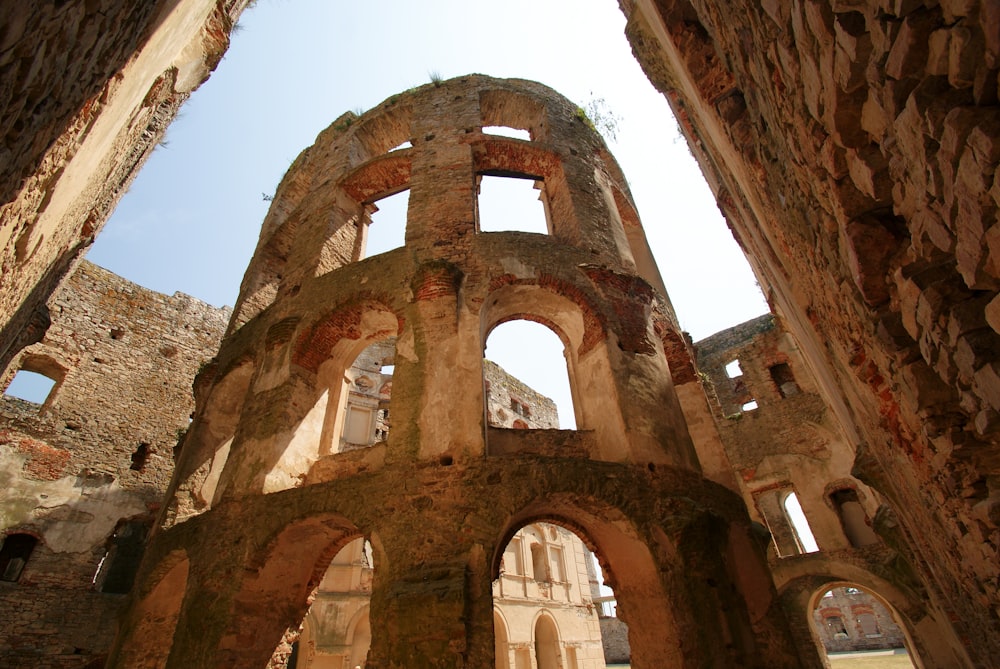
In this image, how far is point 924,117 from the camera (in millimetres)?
1334

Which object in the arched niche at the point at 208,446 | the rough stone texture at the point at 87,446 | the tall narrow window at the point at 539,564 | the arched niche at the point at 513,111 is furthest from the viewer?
the tall narrow window at the point at 539,564

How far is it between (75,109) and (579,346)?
238 inches

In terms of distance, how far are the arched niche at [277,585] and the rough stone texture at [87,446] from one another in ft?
16.4

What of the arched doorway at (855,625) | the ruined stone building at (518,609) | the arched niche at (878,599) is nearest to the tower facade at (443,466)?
the ruined stone building at (518,609)

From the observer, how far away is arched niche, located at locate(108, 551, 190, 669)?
6.32 meters

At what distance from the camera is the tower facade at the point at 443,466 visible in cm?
508

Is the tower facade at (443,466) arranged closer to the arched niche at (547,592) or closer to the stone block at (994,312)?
the stone block at (994,312)

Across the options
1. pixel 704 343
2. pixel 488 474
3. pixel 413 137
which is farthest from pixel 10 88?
pixel 704 343

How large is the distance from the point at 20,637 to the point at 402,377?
989 centimetres

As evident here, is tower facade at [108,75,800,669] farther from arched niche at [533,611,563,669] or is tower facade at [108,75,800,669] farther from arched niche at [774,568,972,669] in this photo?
arched niche at [533,611,563,669]

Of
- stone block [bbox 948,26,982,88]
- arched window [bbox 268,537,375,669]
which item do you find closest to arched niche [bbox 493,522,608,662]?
arched window [bbox 268,537,375,669]

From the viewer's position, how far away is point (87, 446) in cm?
1192

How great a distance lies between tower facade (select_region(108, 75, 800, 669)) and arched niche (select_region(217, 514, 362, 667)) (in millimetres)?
23

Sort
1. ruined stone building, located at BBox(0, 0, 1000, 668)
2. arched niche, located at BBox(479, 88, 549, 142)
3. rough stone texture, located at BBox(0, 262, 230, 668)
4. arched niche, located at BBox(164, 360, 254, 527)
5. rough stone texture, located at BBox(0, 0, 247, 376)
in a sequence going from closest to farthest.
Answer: ruined stone building, located at BBox(0, 0, 1000, 668)
rough stone texture, located at BBox(0, 0, 247, 376)
arched niche, located at BBox(164, 360, 254, 527)
rough stone texture, located at BBox(0, 262, 230, 668)
arched niche, located at BBox(479, 88, 549, 142)
